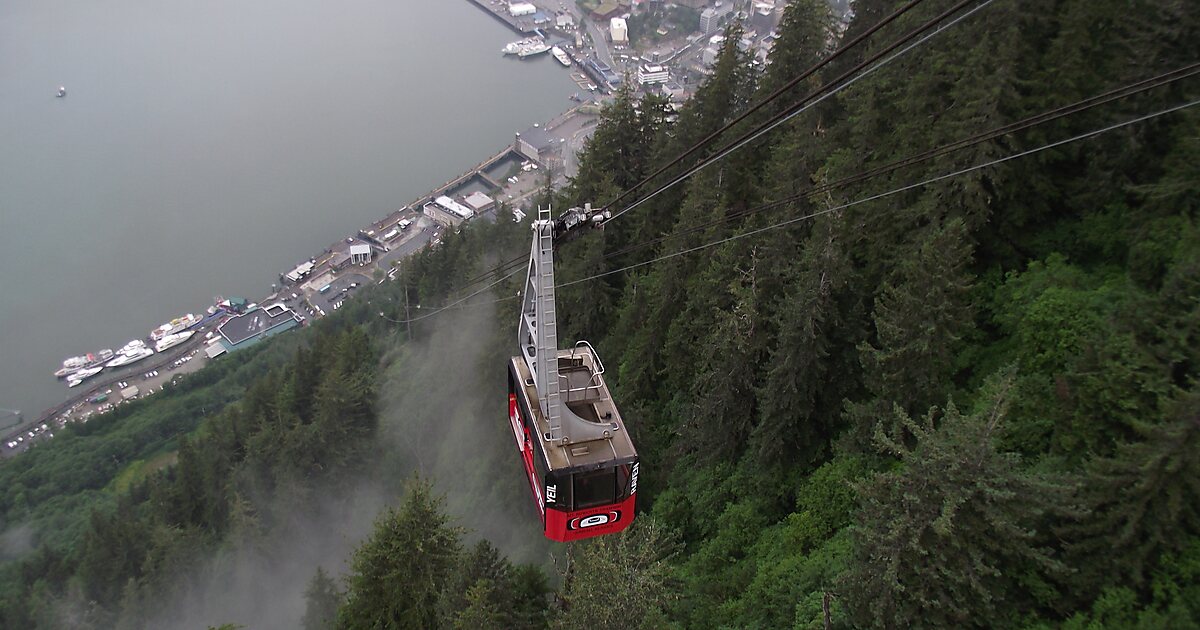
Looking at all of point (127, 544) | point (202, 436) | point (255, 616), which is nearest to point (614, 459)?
point (255, 616)

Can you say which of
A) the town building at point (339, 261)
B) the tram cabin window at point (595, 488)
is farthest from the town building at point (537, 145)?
the tram cabin window at point (595, 488)

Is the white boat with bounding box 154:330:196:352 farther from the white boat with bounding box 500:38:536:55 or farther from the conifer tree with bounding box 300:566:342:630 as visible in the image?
A: the white boat with bounding box 500:38:536:55

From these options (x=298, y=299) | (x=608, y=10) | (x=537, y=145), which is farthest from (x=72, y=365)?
(x=608, y=10)

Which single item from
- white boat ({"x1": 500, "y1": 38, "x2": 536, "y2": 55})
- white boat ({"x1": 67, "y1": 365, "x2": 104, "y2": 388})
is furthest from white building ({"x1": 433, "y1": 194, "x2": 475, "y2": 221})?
white boat ({"x1": 500, "y1": 38, "x2": 536, "y2": 55})

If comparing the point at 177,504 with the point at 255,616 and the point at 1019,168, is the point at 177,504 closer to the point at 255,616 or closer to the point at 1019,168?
the point at 255,616

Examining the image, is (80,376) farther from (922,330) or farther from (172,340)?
(922,330)
